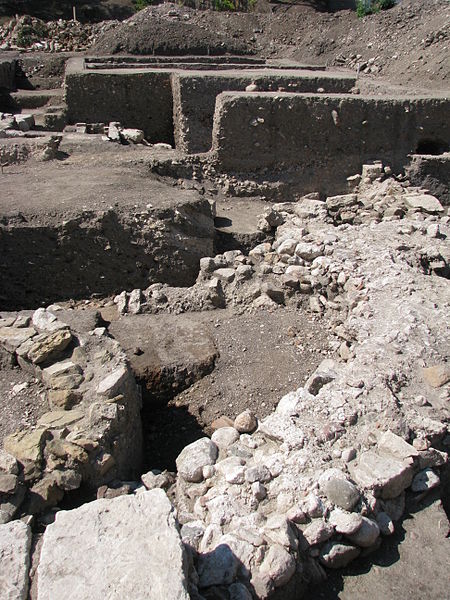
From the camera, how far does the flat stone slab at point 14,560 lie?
6.67 ft

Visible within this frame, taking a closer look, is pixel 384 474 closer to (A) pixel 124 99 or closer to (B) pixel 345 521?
(B) pixel 345 521

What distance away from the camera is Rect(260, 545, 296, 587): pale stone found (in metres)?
2.46

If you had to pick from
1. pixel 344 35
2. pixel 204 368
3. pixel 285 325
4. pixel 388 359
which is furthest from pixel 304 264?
pixel 344 35

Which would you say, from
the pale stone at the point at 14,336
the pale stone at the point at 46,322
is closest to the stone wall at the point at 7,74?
the pale stone at the point at 46,322

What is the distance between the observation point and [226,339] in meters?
5.27

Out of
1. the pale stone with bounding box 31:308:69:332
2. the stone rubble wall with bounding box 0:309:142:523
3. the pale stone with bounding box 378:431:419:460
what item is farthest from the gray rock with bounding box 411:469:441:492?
the pale stone with bounding box 31:308:69:332

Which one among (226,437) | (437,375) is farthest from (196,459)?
(437,375)

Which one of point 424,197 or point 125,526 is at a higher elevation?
point 125,526

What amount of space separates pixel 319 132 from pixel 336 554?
23.8ft

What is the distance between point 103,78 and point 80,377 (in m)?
8.52

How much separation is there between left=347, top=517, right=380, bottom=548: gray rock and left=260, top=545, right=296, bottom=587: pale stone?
0.38 metres

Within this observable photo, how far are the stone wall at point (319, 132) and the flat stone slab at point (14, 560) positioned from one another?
278 inches

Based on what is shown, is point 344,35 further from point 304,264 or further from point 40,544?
point 40,544

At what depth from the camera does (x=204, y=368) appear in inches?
193
